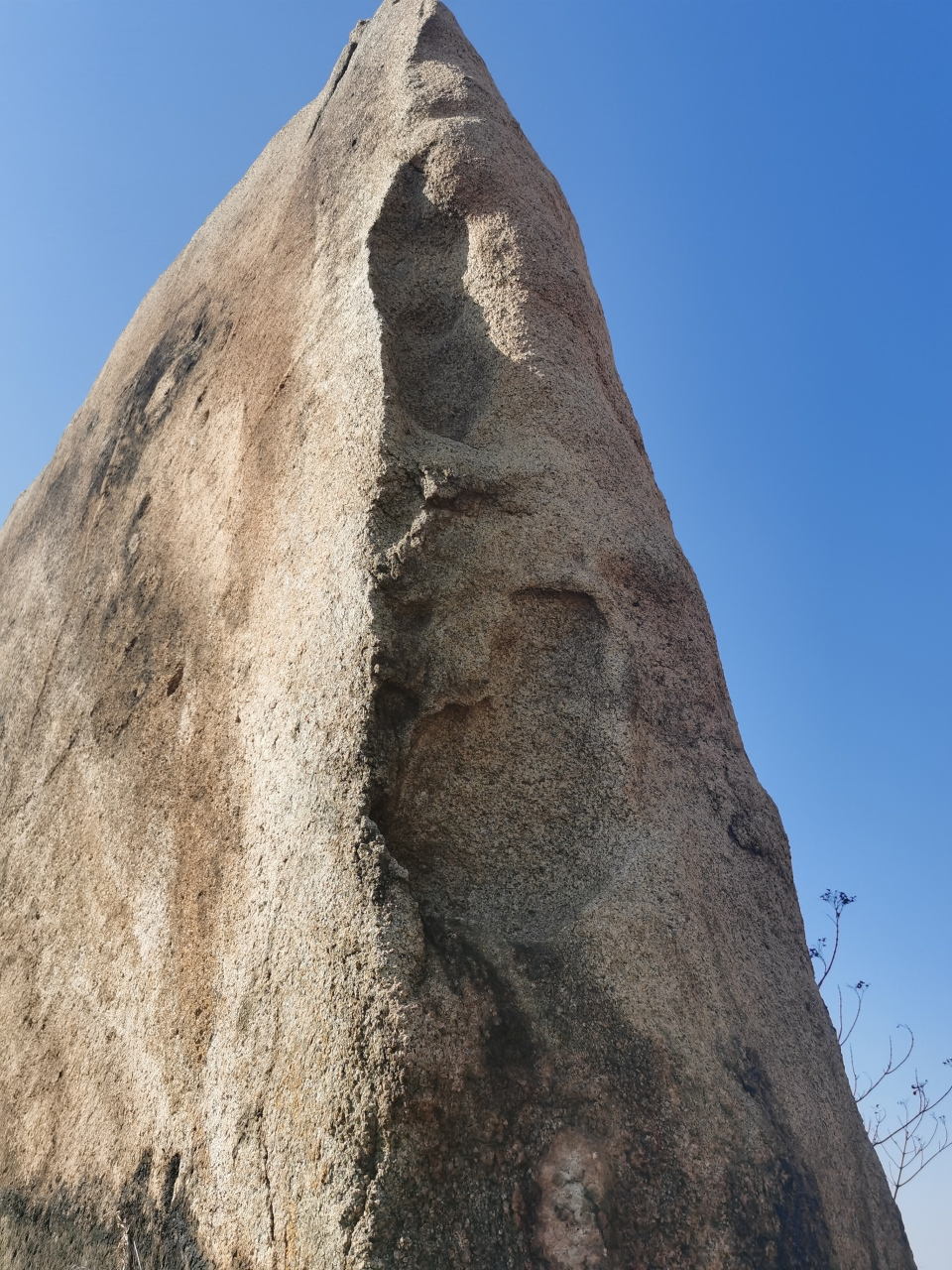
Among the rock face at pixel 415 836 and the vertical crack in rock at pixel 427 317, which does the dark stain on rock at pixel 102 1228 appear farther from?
the vertical crack in rock at pixel 427 317

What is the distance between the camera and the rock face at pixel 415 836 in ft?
4.91

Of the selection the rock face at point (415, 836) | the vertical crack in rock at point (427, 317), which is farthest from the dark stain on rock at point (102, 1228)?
the vertical crack in rock at point (427, 317)

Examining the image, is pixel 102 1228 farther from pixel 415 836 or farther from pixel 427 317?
pixel 427 317

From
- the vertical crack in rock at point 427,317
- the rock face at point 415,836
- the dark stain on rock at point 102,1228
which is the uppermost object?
the vertical crack in rock at point 427,317

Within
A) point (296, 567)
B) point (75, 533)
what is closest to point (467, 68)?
point (296, 567)

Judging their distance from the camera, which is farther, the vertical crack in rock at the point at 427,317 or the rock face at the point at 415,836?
the vertical crack in rock at the point at 427,317

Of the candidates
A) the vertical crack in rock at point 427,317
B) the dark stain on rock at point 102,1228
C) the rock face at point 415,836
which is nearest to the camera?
the rock face at point 415,836

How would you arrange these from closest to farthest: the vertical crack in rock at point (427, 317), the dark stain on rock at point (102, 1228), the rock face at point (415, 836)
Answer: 1. the rock face at point (415, 836)
2. the dark stain on rock at point (102, 1228)
3. the vertical crack in rock at point (427, 317)

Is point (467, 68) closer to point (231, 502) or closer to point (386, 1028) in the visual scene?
point (231, 502)

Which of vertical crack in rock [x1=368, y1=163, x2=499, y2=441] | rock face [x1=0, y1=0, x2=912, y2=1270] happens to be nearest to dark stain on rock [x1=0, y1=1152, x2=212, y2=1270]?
rock face [x1=0, y1=0, x2=912, y2=1270]

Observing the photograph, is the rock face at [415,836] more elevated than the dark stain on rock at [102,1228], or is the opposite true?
the rock face at [415,836]

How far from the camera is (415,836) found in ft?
5.89

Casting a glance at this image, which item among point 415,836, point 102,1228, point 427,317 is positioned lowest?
point 102,1228

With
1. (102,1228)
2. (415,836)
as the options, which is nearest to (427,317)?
(415,836)
